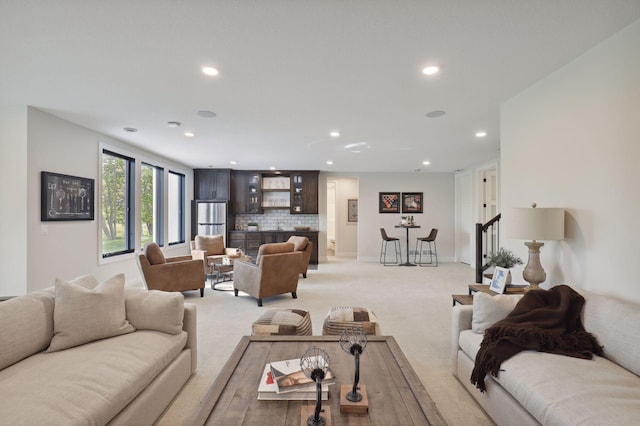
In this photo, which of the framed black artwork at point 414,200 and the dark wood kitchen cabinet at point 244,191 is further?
the framed black artwork at point 414,200

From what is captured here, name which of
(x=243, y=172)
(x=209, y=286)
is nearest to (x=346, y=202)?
(x=243, y=172)

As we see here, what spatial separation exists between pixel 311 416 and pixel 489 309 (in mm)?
1601

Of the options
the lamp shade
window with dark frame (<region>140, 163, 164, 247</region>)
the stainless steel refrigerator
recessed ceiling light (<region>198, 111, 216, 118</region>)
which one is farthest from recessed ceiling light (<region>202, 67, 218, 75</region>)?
the stainless steel refrigerator

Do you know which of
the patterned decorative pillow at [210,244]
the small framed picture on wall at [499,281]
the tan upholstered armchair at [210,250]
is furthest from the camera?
the patterned decorative pillow at [210,244]

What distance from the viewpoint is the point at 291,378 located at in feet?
5.01

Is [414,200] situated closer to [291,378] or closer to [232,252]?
[232,252]

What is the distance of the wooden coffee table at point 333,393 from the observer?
1.30m

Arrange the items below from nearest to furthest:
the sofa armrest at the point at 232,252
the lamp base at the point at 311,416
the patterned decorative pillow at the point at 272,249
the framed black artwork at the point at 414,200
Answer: the lamp base at the point at 311,416 < the patterned decorative pillow at the point at 272,249 < the sofa armrest at the point at 232,252 < the framed black artwork at the point at 414,200

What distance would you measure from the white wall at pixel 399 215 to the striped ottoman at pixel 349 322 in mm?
6339

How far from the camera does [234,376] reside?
1.65 metres

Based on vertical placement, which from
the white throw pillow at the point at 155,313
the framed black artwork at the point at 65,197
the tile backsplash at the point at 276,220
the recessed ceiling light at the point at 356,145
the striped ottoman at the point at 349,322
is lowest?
the striped ottoman at the point at 349,322

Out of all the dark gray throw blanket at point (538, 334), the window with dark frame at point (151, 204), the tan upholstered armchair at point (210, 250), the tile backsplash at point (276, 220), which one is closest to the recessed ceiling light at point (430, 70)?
the dark gray throw blanket at point (538, 334)

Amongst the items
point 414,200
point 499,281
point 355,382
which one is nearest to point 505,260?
point 499,281

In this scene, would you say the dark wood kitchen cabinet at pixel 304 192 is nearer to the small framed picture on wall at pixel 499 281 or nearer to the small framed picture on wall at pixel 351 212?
the small framed picture on wall at pixel 351 212
